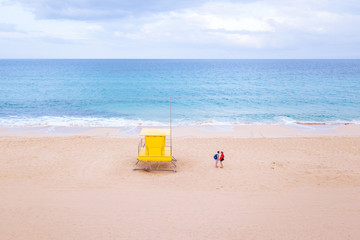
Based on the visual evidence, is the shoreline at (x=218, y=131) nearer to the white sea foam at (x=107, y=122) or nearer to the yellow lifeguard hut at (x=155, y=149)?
the white sea foam at (x=107, y=122)

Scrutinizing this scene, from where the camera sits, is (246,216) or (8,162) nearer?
(246,216)

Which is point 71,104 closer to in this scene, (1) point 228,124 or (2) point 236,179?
(1) point 228,124

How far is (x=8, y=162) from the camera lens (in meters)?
11.1

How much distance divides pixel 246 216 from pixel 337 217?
2.63 m

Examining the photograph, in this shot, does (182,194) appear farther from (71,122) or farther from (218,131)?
(71,122)

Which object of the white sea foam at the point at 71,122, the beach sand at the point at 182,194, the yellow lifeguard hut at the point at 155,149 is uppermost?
the yellow lifeguard hut at the point at 155,149

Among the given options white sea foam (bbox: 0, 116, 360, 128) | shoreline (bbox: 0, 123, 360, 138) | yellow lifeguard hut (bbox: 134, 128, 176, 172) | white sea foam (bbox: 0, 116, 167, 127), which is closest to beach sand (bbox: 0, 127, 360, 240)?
yellow lifeguard hut (bbox: 134, 128, 176, 172)

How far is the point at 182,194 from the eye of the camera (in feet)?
27.7

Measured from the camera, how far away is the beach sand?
6602mm

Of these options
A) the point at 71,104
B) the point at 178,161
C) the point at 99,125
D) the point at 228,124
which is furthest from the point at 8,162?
the point at 71,104

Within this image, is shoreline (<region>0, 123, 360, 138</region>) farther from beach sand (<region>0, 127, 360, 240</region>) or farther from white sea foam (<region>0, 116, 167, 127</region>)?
beach sand (<region>0, 127, 360, 240</region>)

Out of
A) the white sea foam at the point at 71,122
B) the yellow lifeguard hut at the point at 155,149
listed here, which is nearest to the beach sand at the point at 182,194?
the yellow lifeguard hut at the point at 155,149

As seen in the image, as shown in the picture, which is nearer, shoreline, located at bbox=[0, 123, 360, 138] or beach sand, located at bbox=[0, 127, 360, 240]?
beach sand, located at bbox=[0, 127, 360, 240]

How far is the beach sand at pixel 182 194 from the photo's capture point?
6.60m
